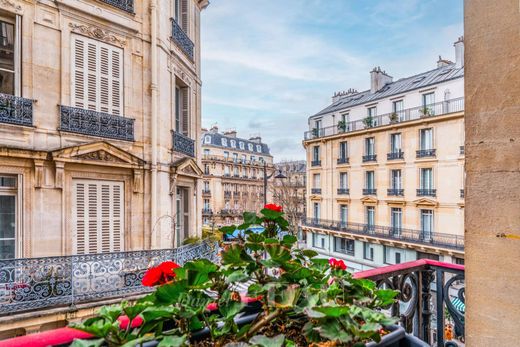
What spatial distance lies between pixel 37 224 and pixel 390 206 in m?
20.4

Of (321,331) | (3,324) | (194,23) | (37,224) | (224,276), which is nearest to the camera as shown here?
(321,331)

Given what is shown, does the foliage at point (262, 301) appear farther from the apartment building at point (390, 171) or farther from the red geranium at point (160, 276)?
the apartment building at point (390, 171)

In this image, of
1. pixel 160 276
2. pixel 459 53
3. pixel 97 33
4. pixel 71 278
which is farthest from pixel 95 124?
pixel 459 53

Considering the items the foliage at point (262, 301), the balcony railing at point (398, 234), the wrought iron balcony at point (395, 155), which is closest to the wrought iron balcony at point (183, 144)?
the foliage at point (262, 301)

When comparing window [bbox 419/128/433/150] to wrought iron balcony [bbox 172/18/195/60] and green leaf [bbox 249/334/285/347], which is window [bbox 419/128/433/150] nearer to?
wrought iron balcony [bbox 172/18/195/60]

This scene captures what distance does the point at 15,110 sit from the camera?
5719 mm

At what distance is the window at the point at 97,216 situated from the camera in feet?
21.0

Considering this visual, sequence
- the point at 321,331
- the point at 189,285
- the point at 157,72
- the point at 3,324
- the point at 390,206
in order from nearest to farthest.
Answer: the point at 321,331
the point at 189,285
the point at 3,324
the point at 157,72
the point at 390,206

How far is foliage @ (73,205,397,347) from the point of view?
100cm

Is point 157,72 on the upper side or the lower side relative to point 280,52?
lower

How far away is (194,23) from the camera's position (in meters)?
9.53

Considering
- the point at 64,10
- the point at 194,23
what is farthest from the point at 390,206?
the point at 64,10

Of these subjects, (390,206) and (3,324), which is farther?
(390,206)

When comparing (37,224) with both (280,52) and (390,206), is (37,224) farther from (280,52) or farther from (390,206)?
(390,206)
